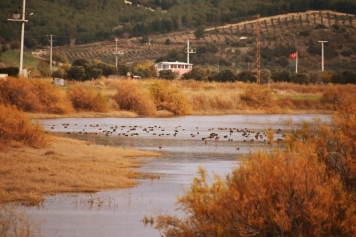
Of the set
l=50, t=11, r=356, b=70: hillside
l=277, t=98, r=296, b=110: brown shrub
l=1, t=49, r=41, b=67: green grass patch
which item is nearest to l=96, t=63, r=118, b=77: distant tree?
l=1, t=49, r=41, b=67: green grass patch

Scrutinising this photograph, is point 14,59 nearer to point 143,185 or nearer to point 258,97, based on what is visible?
point 258,97

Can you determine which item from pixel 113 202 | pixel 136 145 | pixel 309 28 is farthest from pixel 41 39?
pixel 113 202

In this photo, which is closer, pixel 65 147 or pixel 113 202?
pixel 113 202

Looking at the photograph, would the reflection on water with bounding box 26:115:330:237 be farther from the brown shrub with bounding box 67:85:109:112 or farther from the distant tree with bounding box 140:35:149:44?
the distant tree with bounding box 140:35:149:44

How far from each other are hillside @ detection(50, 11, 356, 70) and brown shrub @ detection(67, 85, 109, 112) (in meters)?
92.3

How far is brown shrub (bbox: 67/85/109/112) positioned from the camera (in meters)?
62.4

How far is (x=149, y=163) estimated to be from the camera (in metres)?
29.2

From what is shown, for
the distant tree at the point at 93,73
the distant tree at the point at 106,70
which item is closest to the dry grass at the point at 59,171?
the distant tree at the point at 93,73

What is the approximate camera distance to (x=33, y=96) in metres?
57.5

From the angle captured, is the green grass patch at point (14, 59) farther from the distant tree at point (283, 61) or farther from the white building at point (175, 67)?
the distant tree at point (283, 61)

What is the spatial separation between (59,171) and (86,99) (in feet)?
131

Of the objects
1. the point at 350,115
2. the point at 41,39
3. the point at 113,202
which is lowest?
the point at 113,202

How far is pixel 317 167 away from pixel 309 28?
17986cm

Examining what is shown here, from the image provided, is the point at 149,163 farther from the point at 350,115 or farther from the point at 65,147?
the point at 350,115
